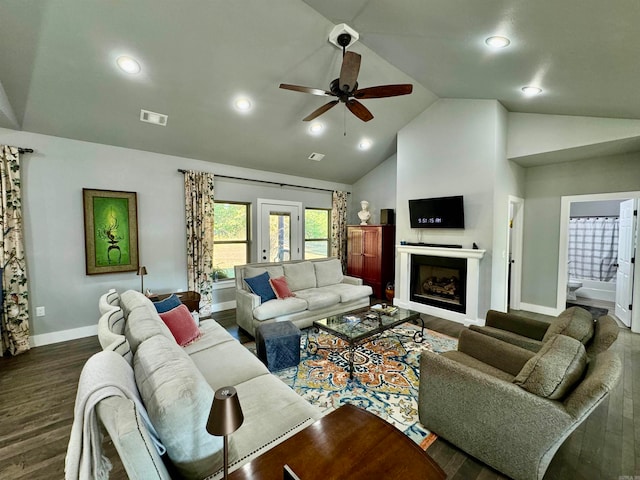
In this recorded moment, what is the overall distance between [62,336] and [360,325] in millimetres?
4009

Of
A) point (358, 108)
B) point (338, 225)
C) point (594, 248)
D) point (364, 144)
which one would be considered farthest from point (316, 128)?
point (594, 248)

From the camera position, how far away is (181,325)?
8.30 ft

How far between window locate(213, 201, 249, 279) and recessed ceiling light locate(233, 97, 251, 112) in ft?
6.26

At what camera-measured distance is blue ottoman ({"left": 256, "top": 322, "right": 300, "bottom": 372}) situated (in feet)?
9.18

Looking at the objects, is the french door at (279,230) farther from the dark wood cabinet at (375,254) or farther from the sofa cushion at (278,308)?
the sofa cushion at (278,308)

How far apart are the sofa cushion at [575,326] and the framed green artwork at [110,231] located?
510 centimetres

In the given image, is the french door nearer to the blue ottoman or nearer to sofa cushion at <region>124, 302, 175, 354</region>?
the blue ottoman

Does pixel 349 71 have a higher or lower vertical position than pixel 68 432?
higher

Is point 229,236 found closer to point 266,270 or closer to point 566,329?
point 266,270

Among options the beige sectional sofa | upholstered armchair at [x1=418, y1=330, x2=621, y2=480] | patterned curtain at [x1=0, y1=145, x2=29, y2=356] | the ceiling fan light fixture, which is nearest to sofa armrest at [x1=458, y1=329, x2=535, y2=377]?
upholstered armchair at [x1=418, y1=330, x2=621, y2=480]

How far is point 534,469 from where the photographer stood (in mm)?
1534

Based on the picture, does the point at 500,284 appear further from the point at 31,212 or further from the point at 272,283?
the point at 31,212

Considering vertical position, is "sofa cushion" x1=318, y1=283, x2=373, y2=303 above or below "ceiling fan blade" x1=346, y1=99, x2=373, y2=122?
below

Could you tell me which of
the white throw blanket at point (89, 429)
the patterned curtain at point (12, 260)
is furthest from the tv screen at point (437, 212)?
the patterned curtain at point (12, 260)
